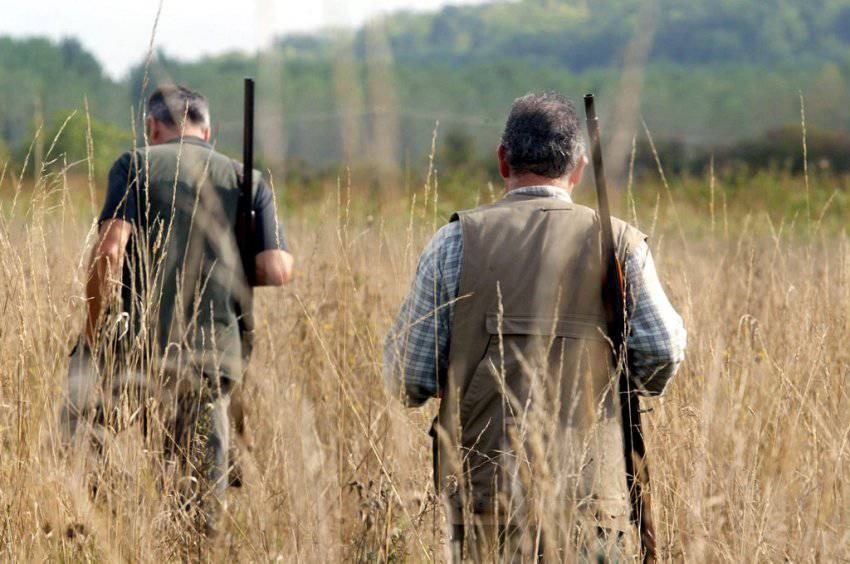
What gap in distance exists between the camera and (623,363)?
7.15 ft

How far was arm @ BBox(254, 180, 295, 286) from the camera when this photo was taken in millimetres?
3365

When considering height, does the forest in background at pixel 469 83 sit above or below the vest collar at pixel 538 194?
above

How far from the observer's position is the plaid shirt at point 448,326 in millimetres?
2184

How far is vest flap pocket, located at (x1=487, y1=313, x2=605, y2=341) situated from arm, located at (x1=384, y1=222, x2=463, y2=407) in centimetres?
14

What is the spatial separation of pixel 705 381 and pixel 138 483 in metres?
1.73

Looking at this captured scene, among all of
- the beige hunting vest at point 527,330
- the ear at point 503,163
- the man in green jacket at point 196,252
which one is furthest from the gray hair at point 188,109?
the beige hunting vest at point 527,330

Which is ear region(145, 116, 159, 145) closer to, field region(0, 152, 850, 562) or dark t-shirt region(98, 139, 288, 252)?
dark t-shirt region(98, 139, 288, 252)

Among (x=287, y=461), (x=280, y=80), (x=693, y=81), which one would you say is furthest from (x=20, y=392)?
(x=693, y=81)

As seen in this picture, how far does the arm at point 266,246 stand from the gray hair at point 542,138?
1.31 metres

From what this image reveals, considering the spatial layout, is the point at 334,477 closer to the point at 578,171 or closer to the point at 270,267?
the point at 578,171

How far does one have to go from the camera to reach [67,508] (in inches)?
86.4

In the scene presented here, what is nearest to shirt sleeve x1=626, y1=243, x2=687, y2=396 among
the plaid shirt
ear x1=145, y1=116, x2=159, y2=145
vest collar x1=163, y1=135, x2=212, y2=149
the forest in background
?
the plaid shirt

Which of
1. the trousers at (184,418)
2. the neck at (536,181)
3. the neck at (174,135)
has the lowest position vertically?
the trousers at (184,418)

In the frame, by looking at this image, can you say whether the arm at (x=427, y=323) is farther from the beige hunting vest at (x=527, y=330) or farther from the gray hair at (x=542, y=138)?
the gray hair at (x=542, y=138)
